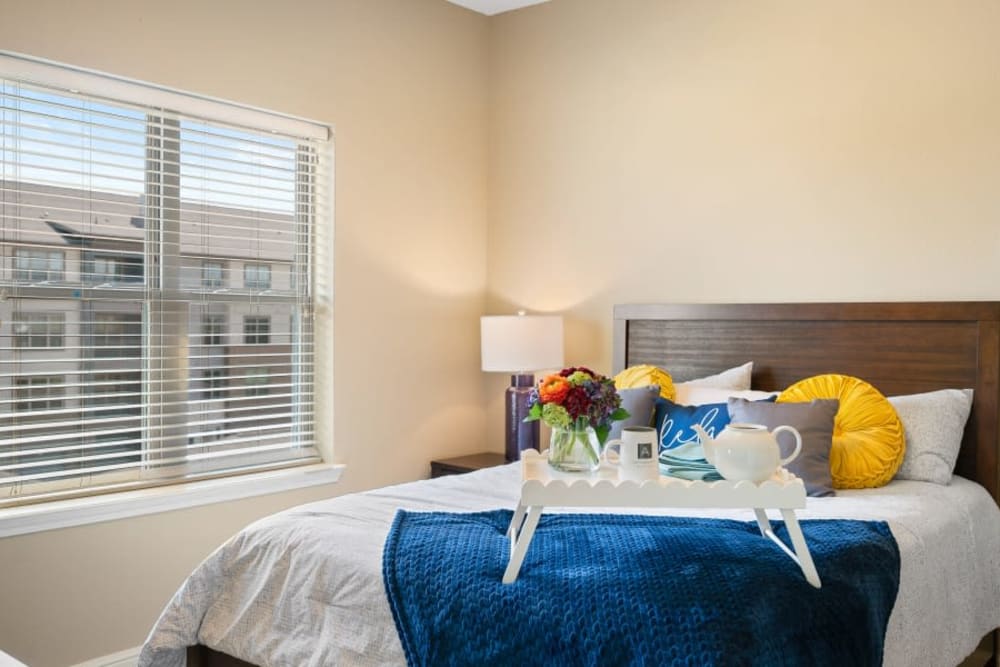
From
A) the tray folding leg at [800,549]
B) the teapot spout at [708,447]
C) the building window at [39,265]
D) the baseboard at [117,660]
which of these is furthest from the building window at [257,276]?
the tray folding leg at [800,549]

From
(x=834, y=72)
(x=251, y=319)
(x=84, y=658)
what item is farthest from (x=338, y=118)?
(x=84, y=658)

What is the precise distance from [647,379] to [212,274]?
1.72 metres

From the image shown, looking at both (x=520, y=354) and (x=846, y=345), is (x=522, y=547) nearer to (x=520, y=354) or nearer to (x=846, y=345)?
(x=846, y=345)

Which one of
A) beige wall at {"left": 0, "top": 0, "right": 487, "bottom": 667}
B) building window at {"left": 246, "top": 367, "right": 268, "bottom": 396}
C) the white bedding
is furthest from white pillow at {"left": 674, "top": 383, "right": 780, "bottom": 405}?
building window at {"left": 246, "top": 367, "right": 268, "bottom": 396}

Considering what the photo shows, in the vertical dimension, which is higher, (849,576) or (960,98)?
(960,98)

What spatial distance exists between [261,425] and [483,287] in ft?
4.58

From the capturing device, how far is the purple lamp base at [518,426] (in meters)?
3.91

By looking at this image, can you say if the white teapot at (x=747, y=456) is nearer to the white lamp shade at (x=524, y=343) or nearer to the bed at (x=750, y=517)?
the bed at (x=750, y=517)

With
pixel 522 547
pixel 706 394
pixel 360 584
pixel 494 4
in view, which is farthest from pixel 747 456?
pixel 494 4

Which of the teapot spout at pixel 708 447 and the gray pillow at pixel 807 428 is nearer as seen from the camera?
the teapot spout at pixel 708 447

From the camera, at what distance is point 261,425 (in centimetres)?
358

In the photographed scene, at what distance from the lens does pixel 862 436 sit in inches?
111

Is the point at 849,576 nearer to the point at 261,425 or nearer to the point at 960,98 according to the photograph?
the point at 960,98

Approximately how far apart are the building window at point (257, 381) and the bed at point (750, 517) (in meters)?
1.06
